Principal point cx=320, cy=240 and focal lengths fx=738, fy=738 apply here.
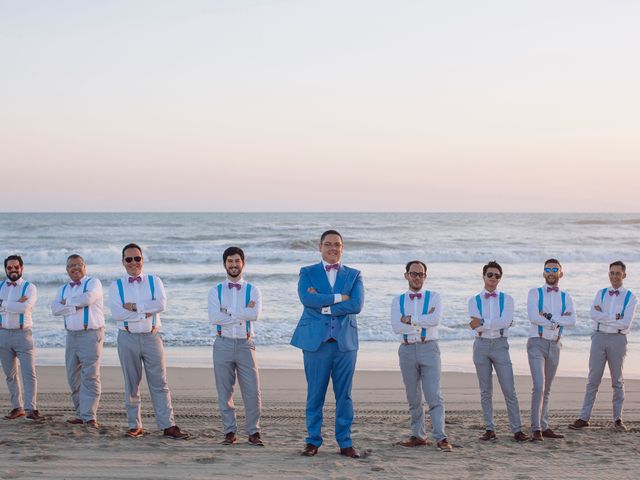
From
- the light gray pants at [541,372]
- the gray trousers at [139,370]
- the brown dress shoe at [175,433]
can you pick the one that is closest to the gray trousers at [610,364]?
the light gray pants at [541,372]

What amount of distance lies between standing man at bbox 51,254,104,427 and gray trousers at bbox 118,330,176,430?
0.56 metres

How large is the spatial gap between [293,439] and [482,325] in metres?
2.02

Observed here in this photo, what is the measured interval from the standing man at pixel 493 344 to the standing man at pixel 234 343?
2027 mm

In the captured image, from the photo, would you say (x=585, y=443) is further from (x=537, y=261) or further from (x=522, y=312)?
(x=537, y=261)

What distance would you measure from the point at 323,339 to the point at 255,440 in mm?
1261

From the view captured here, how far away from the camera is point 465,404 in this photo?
8.59 meters

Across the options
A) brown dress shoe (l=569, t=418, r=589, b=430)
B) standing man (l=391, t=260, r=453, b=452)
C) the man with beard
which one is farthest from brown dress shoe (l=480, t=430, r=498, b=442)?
the man with beard

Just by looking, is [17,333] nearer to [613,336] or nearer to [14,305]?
→ [14,305]

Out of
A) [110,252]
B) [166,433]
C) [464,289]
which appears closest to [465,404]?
[166,433]

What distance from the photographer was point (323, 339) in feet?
19.6

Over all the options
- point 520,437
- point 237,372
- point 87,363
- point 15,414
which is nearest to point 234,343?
point 237,372

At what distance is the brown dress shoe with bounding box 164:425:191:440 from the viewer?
21.8ft

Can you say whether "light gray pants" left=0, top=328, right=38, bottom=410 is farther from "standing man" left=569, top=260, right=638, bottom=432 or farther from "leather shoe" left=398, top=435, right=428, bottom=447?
"standing man" left=569, top=260, right=638, bottom=432

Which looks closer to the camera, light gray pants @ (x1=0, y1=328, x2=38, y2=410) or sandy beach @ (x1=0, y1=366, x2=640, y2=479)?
sandy beach @ (x1=0, y1=366, x2=640, y2=479)
